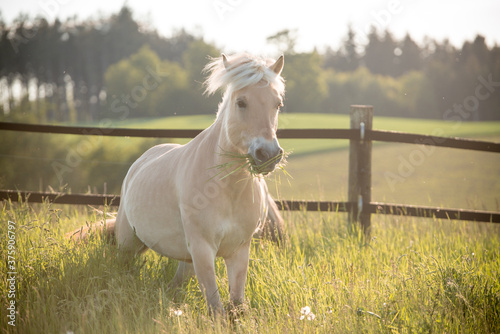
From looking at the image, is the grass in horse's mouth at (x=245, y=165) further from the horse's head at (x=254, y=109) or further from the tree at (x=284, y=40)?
the tree at (x=284, y=40)

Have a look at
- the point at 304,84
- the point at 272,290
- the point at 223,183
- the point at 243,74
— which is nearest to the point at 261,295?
the point at 272,290

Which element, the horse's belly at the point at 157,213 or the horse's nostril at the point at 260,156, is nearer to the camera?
the horse's nostril at the point at 260,156

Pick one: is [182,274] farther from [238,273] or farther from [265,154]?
[265,154]

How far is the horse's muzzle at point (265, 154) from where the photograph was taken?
264 centimetres

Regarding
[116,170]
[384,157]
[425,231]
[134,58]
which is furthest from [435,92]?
[425,231]

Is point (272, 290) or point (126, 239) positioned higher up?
point (126, 239)

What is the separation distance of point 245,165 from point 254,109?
1.23ft

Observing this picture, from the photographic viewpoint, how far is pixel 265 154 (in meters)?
2.65

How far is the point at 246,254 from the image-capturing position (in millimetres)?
3234

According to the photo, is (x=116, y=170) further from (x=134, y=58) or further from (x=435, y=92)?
(x=435, y=92)

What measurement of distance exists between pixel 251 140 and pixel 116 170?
64.4 ft

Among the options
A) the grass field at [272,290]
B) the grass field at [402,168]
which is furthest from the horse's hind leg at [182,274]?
the grass field at [402,168]

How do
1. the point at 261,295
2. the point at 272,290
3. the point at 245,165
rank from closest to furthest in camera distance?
the point at 245,165
the point at 272,290
the point at 261,295

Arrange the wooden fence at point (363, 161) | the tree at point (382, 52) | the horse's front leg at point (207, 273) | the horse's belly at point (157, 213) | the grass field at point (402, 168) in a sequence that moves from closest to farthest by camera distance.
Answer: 1. the horse's front leg at point (207, 273)
2. the horse's belly at point (157, 213)
3. the wooden fence at point (363, 161)
4. the grass field at point (402, 168)
5. the tree at point (382, 52)
